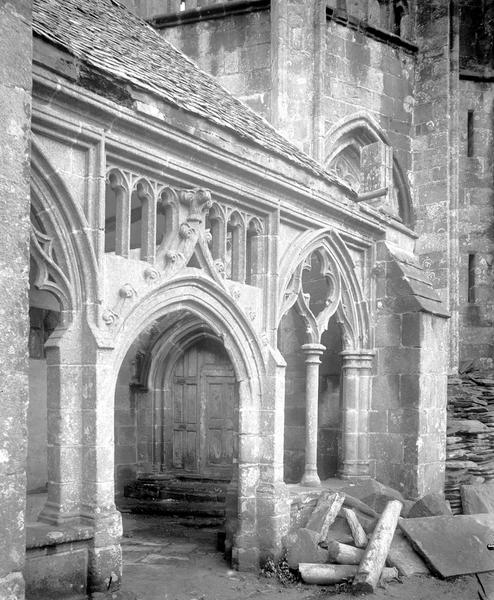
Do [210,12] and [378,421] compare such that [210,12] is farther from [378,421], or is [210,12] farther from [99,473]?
[99,473]

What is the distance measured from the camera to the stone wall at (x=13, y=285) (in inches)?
162

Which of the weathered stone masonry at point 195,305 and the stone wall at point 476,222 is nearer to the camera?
the weathered stone masonry at point 195,305

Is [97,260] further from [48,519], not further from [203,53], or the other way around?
[203,53]

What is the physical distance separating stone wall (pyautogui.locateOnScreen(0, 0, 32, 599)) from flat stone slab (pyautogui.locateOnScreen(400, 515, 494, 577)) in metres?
4.50

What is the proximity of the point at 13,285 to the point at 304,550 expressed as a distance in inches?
171

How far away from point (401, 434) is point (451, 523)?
1.66 meters

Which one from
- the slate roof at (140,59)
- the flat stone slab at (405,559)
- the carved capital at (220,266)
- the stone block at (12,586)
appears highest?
the slate roof at (140,59)

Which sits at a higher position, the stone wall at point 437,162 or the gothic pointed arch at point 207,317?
the stone wall at point 437,162

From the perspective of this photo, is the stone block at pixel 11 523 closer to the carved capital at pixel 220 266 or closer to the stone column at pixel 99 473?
the stone column at pixel 99 473

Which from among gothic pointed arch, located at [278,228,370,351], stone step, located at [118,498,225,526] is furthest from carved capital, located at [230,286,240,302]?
stone step, located at [118,498,225,526]

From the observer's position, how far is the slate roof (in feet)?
20.8

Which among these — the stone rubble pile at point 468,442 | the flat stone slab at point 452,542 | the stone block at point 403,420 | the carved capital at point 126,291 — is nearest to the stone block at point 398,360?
the stone block at point 403,420

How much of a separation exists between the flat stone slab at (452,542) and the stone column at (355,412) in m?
1.66

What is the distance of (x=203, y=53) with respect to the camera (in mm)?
13812
